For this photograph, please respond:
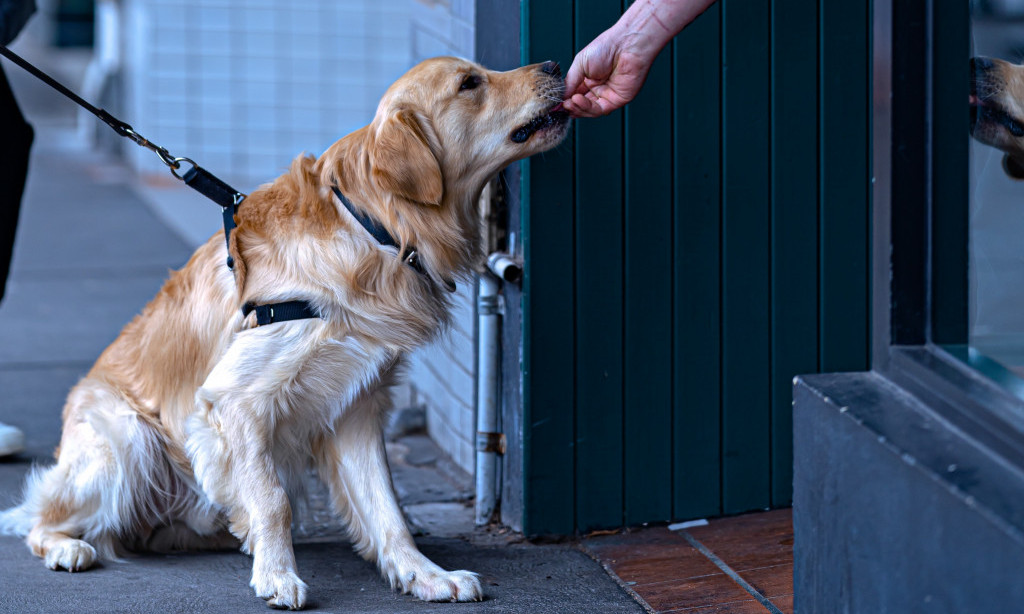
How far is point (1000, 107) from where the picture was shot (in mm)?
2410

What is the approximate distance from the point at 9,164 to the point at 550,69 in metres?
2.33

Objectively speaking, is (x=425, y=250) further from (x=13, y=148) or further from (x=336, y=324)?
(x=13, y=148)

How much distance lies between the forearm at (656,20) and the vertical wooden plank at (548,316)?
0.28 meters

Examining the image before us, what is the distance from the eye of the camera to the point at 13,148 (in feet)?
14.1

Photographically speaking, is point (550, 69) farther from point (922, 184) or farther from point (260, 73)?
point (260, 73)

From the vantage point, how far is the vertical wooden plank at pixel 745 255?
3393mm

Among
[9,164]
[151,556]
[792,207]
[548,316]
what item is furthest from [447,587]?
[9,164]

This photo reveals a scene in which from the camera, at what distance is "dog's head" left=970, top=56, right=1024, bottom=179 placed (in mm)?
2357

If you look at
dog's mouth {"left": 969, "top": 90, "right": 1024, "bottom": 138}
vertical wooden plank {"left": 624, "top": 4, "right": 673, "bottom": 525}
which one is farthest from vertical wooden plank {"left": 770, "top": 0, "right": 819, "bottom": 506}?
dog's mouth {"left": 969, "top": 90, "right": 1024, "bottom": 138}

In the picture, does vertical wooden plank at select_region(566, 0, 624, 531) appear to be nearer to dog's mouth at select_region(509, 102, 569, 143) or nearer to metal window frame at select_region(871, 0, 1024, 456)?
dog's mouth at select_region(509, 102, 569, 143)

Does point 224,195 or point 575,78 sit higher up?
point 575,78

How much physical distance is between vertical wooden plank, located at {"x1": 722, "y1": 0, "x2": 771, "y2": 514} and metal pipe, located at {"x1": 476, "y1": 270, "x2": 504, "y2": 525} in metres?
0.71

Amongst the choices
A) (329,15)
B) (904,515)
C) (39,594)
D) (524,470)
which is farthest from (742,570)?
(329,15)

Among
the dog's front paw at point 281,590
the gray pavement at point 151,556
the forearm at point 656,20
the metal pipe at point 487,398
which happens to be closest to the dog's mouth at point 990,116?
the forearm at point 656,20
